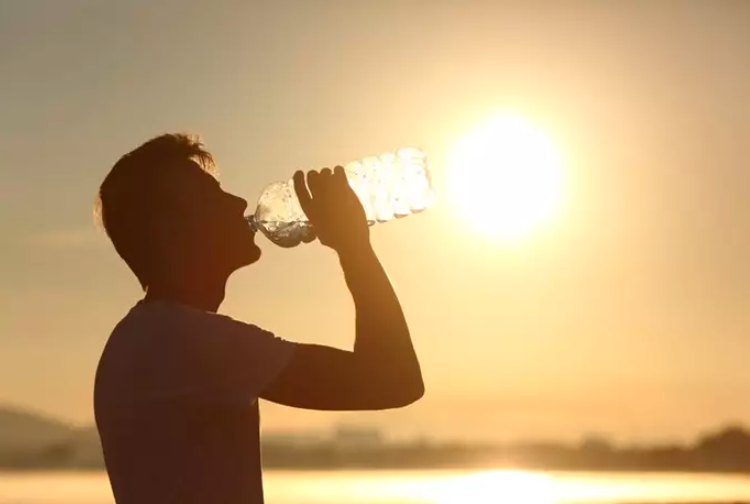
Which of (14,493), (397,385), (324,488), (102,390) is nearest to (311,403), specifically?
(397,385)

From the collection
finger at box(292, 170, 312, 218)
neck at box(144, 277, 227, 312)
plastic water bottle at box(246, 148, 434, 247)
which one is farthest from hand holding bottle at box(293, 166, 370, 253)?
plastic water bottle at box(246, 148, 434, 247)

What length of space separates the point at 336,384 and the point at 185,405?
20 centimetres

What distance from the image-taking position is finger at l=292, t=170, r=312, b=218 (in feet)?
6.50

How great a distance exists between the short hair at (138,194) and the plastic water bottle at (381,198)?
2.41 ft

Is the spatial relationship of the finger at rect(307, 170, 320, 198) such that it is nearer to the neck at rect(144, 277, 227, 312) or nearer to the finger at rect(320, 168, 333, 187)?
the finger at rect(320, 168, 333, 187)

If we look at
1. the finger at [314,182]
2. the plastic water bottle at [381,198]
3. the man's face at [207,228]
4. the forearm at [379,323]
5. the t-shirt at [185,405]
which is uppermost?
the plastic water bottle at [381,198]

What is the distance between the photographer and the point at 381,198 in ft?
10.5

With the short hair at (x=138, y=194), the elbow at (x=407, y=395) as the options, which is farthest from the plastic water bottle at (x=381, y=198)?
the elbow at (x=407, y=395)

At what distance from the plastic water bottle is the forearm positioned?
2.61 feet

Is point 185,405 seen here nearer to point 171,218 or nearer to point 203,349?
point 203,349

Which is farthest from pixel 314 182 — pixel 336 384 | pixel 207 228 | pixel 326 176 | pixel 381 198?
pixel 381 198

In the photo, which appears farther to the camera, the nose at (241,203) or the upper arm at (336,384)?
the nose at (241,203)

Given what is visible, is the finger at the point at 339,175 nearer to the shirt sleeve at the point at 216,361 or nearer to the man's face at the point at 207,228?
the man's face at the point at 207,228

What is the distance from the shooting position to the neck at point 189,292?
1927 millimetres
